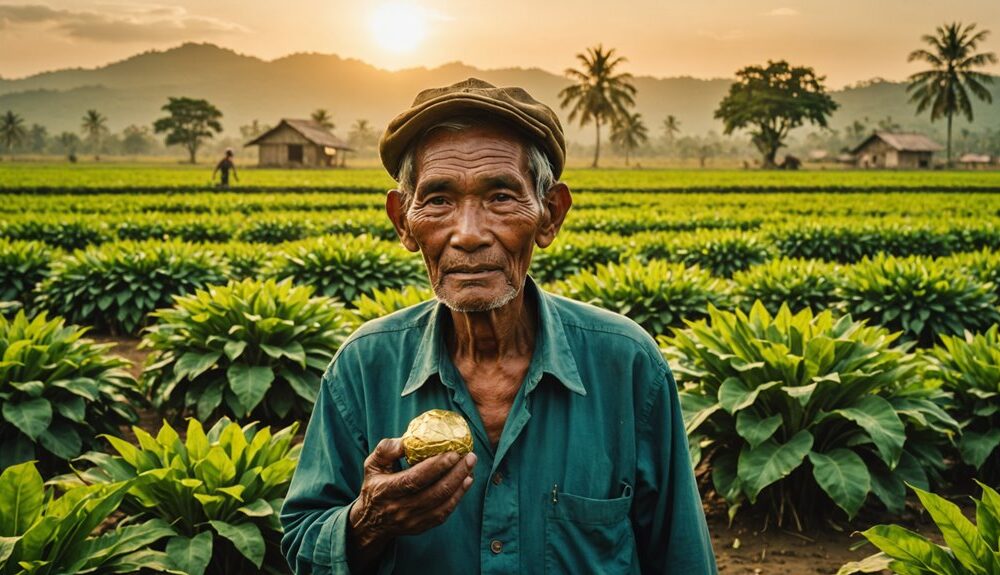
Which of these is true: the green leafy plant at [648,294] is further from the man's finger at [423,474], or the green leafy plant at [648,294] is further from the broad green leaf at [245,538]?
the man's finger at [423,474]

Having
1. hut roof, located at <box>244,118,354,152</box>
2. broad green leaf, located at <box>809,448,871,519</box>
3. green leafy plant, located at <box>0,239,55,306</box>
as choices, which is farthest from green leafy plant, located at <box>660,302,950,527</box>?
hut roof, located at <box>244,118,354,152</box>

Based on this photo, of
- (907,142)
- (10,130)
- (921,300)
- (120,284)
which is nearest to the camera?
(921,300)

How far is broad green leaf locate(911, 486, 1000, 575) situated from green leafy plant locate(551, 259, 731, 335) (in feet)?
16.2

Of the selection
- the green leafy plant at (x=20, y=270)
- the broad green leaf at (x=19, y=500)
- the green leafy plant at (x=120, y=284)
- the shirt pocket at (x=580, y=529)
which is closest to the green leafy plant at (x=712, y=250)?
the green leafy plant at (x=120, y=284)

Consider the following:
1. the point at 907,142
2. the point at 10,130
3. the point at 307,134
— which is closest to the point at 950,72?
the point at 907,142

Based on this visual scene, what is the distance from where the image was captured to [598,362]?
204 centimetres

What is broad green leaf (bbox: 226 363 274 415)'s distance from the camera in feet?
18.5

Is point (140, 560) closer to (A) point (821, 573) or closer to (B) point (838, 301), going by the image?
(A) point (821, 573)

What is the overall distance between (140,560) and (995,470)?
5.01 m

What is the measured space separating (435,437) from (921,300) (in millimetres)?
7902

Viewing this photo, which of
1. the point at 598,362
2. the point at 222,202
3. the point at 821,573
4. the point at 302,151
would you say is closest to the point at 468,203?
the point at 598,362

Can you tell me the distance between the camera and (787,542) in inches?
177

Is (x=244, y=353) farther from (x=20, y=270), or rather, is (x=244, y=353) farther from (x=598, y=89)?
(x=598, y=89)

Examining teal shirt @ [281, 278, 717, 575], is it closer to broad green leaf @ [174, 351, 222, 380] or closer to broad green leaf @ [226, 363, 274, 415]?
broad green leaf @ [226, 363, 274, 415]
